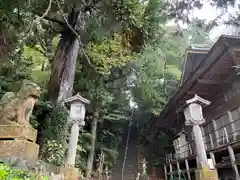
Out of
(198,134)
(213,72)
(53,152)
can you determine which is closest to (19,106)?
(53,152)

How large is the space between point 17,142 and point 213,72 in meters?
6.83

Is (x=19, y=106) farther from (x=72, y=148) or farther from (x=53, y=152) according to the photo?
(x=53, y=152)

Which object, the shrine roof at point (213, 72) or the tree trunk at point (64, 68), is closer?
the shrine roof at point (213, 72)

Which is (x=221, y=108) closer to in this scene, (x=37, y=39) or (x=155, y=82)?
(x=155, y=82)

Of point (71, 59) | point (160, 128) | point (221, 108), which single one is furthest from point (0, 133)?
point (160, 128)

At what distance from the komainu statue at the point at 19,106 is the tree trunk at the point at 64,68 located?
3279mm

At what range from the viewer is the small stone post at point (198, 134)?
5.00 meters

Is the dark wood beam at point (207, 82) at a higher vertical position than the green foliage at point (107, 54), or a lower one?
lower

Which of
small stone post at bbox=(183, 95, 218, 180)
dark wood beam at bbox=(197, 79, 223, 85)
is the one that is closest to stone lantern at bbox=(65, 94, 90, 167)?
small stone post at bbox=(183, 95, 218, 180)

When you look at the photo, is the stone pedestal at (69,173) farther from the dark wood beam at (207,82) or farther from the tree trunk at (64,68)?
the dark wood beam at (207,82)

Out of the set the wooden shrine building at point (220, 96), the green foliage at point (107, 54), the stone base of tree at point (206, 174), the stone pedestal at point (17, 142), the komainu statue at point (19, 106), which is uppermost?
the green foliage at point (107, 54)

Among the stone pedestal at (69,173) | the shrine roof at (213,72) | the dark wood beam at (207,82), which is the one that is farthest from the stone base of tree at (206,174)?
the dark wood beam at (207,82)

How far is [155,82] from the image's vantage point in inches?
672

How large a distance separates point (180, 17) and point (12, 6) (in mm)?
4423
